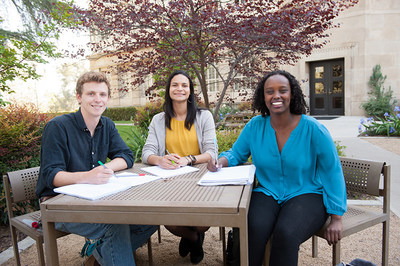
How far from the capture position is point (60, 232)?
2.02 m

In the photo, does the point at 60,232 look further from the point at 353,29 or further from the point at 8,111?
the point at 353,29

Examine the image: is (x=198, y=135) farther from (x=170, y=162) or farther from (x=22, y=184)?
(x=22, y=184)

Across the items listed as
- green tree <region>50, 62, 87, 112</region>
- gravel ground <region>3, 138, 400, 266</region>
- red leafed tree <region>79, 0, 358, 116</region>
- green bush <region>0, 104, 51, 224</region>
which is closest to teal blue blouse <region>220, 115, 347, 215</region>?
gravel ground <region>3, 138, 400, 266</region>

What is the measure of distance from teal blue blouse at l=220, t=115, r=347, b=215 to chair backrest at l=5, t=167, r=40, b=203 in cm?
185

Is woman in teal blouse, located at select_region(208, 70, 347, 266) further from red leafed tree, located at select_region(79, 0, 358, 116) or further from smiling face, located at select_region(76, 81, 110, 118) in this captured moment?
red leafed tree, located at select_region(79, 0, 358, 116)

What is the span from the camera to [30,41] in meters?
4.79

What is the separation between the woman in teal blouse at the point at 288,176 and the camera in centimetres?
189

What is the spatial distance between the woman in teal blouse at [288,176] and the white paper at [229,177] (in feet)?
0.43

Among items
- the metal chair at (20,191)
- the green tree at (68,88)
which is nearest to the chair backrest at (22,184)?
the metal chair at (20,191)

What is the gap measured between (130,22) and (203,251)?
3604 mm

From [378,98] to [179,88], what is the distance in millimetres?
14623

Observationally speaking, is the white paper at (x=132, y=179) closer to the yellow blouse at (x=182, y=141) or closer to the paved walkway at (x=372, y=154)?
the yellow blouse at (x=182, y=141)

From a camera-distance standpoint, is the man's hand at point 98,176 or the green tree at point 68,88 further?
the green tree at point 68,88

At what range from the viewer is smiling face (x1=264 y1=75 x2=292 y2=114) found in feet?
7.00
